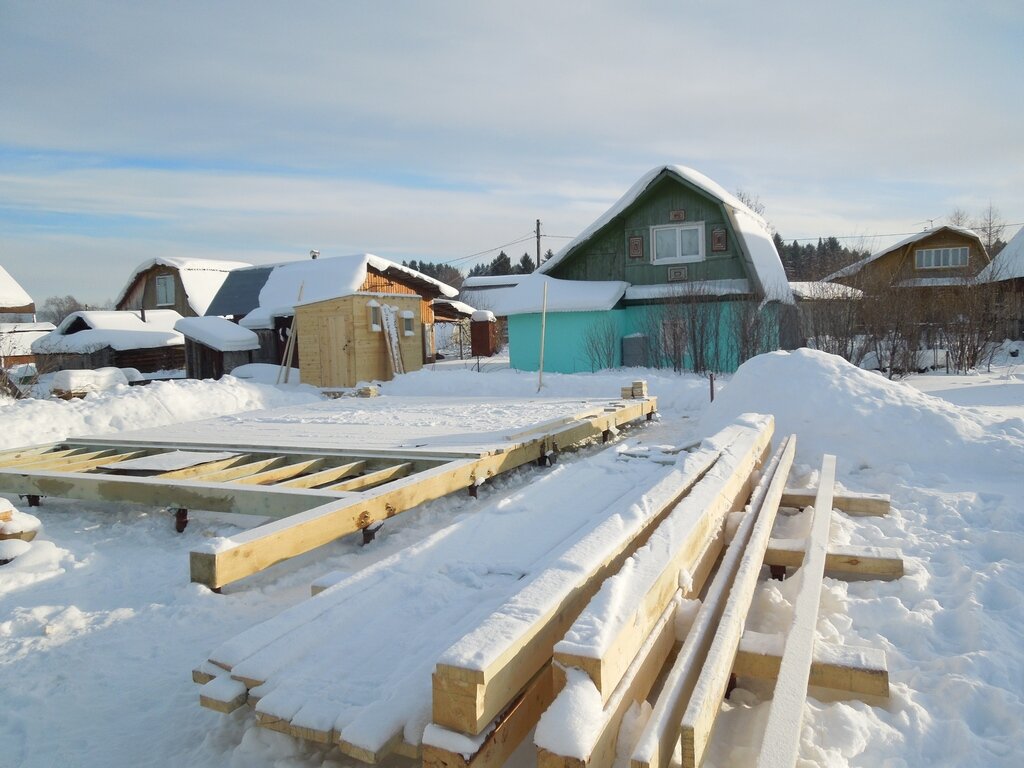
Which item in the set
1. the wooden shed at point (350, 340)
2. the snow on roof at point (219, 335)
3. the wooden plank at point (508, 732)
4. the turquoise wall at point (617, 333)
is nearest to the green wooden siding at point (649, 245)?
the turquoise wall at point (617, 333)

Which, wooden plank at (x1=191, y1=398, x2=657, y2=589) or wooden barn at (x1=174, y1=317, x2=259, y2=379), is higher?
wooden barn at (x1=174, y1=317, x2=259, y2=379)

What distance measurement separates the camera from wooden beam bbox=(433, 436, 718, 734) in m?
1.95

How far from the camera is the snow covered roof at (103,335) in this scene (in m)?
24.9

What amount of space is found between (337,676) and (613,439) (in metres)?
7.78

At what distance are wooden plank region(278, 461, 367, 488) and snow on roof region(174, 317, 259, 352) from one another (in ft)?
54.7

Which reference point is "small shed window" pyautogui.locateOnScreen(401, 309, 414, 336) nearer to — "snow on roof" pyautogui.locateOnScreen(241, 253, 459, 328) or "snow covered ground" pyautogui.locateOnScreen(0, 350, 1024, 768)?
"snow on roof" pyautogui.locateOnScreen(241, 253, 459, 328)

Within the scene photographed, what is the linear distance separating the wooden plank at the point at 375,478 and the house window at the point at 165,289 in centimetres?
3517

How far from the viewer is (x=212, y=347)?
21406mm

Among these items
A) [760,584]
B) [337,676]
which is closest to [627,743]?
[337,676]

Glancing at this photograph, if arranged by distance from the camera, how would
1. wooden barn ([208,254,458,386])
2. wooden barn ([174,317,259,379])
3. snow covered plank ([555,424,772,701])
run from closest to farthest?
snow covered plank ([555,424,772,701]) < wooden barn ([208,254,458,386]) < wooden barn ([174,317,259,379])

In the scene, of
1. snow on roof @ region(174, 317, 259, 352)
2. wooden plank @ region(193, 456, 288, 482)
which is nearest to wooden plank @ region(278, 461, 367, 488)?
wooden plank @ region(193, 456, 288, 482)

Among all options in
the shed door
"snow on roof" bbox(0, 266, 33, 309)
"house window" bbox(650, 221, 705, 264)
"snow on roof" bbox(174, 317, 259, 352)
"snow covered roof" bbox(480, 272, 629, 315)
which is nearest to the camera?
the shed door

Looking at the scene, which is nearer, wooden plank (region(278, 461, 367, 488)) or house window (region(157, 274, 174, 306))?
wooden plank (region(278, 461, 367, 488))

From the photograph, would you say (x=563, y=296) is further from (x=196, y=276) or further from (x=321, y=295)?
(x=196, y=276)
